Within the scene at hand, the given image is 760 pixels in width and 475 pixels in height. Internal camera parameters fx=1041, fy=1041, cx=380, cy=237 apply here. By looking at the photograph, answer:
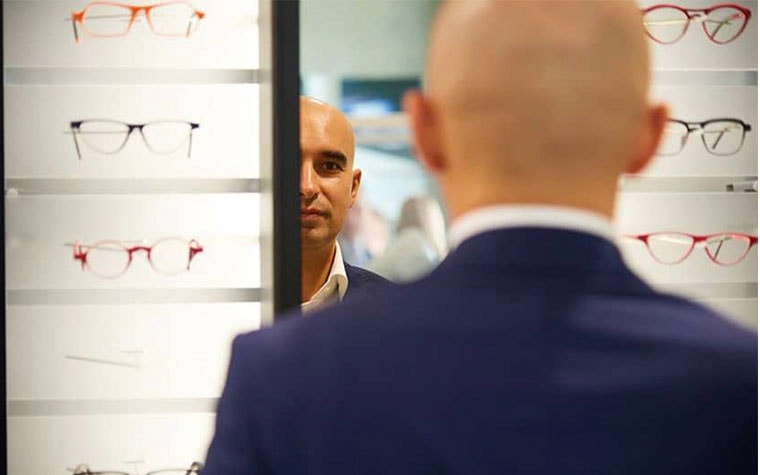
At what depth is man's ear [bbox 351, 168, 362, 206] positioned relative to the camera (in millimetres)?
1767

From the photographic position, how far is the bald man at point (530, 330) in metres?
0.80

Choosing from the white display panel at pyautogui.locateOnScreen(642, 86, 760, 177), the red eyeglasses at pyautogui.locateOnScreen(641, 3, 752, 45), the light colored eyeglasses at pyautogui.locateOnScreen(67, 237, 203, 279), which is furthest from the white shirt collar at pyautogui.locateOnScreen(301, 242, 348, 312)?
the red eyeglasses at pyautogui.locateOnScreen(641, 3, 752, 45)

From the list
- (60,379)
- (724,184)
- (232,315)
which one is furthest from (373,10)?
(60,379)

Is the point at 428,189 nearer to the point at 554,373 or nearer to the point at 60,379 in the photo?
the point at 60,379

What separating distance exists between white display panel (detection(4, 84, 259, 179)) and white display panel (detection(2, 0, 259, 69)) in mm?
44

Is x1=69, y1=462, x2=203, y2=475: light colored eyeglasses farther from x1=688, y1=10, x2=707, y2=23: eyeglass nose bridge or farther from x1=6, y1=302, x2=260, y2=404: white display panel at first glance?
x1=688, y1=10, x2=707, y2=23: eyeglass nose bridge

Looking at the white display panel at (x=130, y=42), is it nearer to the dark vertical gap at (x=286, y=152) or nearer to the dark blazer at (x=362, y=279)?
the dark vertical gap at (x=286, y=152)

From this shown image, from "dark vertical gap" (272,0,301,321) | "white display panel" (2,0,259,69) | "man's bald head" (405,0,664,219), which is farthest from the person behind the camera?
"white display panel" (2,0,259,69)

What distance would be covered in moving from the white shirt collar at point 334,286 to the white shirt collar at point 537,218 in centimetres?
95

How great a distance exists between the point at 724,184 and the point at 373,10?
711 mm

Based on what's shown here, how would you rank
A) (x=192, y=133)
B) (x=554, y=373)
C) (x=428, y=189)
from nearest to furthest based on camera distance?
(x=554, y=373)
(x=428, y=189)
(x=192, y=133)

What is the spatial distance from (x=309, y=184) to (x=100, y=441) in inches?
23.5

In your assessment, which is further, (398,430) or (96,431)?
(96,431)

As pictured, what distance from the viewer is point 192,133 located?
1.87m
